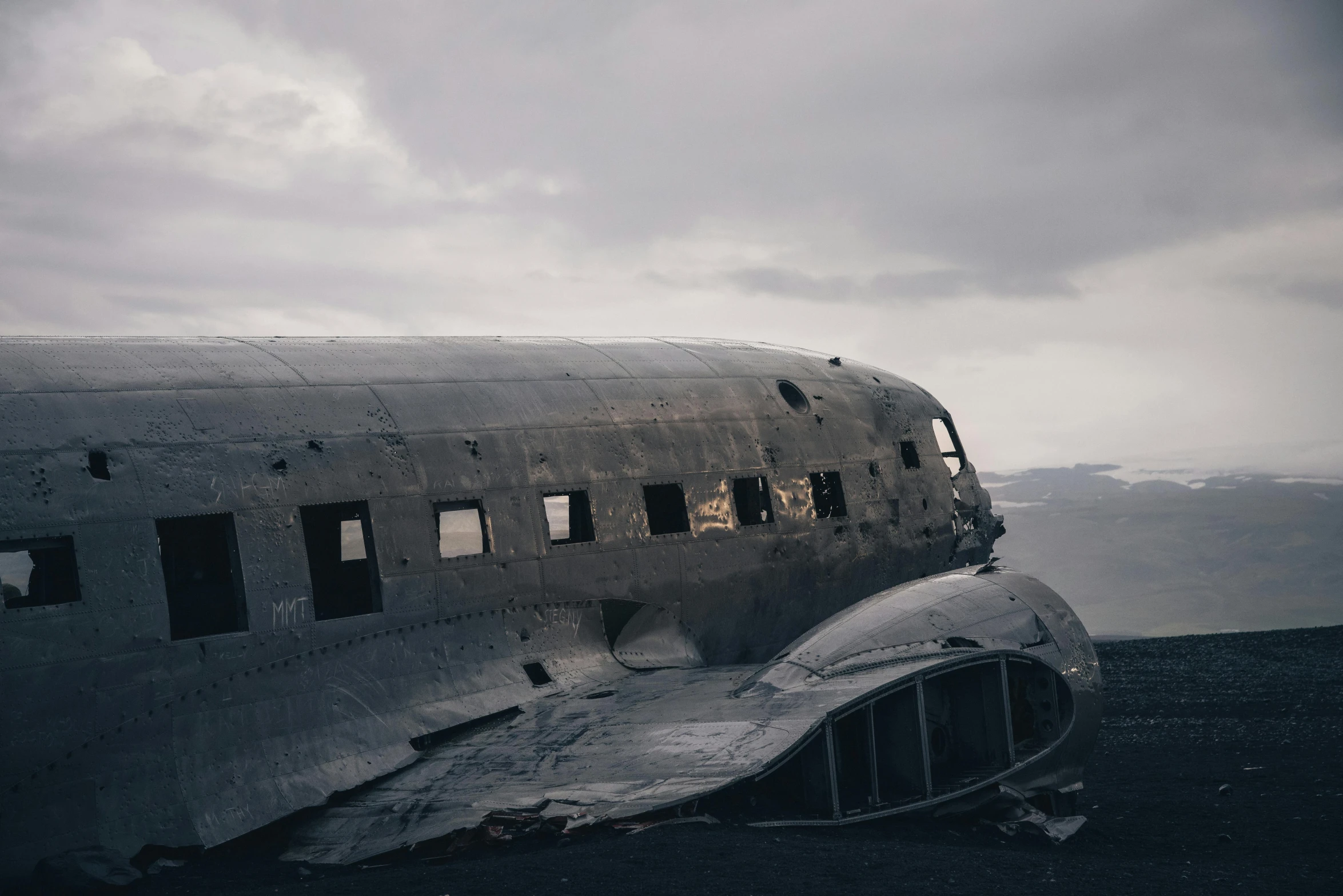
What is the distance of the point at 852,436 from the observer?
18.0 metres

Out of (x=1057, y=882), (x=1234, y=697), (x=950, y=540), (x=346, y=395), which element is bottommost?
(x=1234, y=697)

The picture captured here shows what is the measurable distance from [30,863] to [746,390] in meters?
10.9

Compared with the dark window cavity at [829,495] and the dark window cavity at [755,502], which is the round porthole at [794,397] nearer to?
the dark window cavity at [829,495]

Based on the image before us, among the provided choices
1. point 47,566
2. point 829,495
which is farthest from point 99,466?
point 829,495

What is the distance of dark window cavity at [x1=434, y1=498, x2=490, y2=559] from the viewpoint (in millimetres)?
13375

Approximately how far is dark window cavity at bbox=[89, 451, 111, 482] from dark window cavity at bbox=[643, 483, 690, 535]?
672 centimetres

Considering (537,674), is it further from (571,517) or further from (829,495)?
(829,495)

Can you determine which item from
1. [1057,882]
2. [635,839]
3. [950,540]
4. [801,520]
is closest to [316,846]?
[635,839]

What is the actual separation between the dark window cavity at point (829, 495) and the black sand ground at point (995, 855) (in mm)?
5285

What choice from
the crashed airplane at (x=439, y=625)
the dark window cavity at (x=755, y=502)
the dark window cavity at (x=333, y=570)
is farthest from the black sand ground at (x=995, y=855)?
the dark window cavity at (x=755, y=502)

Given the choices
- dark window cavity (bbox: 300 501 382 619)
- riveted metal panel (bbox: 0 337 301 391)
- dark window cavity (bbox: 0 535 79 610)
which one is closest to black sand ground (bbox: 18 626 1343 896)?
dark window cavity (bbox: 0 535 79 610)

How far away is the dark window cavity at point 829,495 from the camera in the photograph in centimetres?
1723

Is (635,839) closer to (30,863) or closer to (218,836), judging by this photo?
(218,836)

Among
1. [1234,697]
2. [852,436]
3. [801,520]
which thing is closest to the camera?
[801,520]
